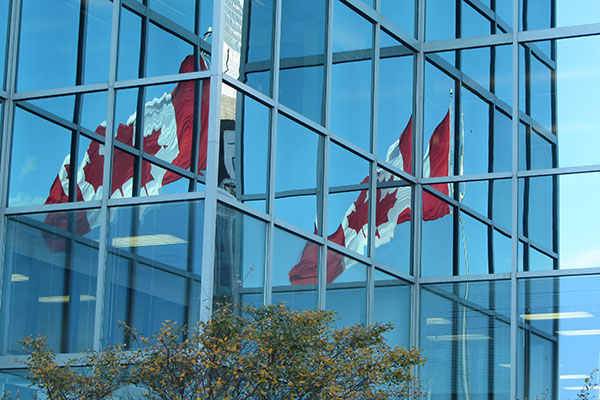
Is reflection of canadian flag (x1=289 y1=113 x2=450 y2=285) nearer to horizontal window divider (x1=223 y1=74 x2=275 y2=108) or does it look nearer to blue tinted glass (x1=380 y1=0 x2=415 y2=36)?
blue tinted glass (x1=380 y1=0 x2=415 y2=36)

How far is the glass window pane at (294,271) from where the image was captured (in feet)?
45.9

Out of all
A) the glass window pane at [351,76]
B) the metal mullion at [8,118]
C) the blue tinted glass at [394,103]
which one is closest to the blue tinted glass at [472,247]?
the blue tinted glass at [394,103]

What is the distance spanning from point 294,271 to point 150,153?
249 cm

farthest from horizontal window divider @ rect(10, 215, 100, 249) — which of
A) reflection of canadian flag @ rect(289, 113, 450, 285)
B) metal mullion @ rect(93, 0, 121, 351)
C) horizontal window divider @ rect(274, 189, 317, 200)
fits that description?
reflection of canadian flag @ rect(289, 113, 450, 285)

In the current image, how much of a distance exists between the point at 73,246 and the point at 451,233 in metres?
6.58

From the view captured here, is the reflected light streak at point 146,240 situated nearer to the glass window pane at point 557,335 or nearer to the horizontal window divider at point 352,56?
the horizontal window divider at point 352,56

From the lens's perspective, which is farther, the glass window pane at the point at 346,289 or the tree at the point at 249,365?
the glass window pane at the point at 346,289

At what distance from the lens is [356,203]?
639 inches

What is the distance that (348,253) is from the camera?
51.9ft

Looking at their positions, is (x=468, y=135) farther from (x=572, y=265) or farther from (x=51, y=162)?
(x=51, y=162)

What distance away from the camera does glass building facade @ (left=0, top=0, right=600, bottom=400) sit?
13.1 m

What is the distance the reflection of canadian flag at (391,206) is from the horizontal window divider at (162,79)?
9.64 feet

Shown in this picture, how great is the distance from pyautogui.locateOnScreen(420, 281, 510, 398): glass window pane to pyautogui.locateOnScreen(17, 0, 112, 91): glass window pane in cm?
662

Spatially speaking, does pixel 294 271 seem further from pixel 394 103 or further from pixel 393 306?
pixel 394 103
